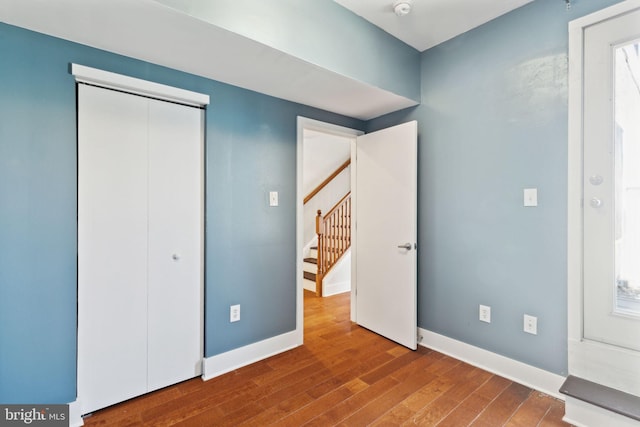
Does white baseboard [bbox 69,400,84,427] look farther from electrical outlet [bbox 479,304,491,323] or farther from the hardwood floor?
electrical outlet [bbox 479,304,491,323]

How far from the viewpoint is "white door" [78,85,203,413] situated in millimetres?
1696

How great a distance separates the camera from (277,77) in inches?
81.4

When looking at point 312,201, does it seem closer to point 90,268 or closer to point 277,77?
point 277,77

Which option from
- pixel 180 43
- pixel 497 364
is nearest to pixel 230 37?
pixel 180 43

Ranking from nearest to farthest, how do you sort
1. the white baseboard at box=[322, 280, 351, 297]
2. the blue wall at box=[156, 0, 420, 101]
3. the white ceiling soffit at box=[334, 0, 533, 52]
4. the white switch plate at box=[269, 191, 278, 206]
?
the blue wall at box=[156, 0, 420, 101]
the white ceiling soffit at box=[334, 0, 533, 52]
the white switch plate at box=[269, 191, 278, 206]
the white baseboard at box=[322, 280, 351, 297]

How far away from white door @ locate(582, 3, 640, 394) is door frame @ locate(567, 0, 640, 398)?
0.09 ft

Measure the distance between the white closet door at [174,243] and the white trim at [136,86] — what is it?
0.05 m

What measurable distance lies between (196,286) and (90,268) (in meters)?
0.63

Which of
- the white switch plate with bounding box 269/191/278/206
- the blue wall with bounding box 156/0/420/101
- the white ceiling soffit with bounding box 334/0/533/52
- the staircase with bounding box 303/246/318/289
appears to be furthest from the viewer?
the staircase with bounding box 303/246/318/289

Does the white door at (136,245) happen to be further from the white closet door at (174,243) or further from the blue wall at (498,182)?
the blue wall at (498,182)

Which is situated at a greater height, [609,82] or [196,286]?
[609,82]

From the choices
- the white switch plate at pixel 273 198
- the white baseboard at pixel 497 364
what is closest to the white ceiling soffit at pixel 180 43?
the white switch plate at pixel 273 198

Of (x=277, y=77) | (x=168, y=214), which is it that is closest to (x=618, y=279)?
(x=277, y=77)

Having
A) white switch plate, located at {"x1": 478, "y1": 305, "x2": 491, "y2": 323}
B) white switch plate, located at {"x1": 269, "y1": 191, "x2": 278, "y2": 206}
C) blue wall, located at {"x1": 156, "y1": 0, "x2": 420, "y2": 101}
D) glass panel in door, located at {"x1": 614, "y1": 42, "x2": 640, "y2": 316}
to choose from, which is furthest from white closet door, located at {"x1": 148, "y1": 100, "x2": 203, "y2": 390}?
glass panel in door, located at {"x1": 614, "y1": 42, "x2": 640, "y2": 316}
